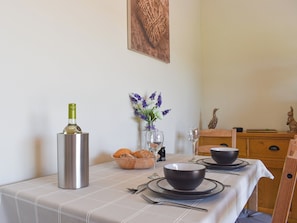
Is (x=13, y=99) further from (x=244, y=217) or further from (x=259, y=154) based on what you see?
(x=259, y=154)

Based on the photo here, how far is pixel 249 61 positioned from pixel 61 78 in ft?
7.54

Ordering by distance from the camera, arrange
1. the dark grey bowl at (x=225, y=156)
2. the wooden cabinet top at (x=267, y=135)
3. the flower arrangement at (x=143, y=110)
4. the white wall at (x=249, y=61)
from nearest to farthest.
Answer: the dark grey bowl at (x=225, y=156)
the flower arrangement at (x=143, y=110)
the wooden cabinet top at (x=267, y=135)
the white wall at (x=249, y=61)

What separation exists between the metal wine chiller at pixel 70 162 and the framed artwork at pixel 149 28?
3.32ft

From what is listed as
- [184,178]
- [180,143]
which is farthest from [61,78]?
[180,143]

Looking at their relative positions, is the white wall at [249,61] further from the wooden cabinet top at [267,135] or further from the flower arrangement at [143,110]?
the flower arrangement at [143,110]

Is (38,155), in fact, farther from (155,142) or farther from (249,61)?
(249,61)

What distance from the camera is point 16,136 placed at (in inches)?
40.9

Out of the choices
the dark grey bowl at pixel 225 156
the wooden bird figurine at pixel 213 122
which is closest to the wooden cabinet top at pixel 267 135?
the wooden bird figurine at pixel 213 122

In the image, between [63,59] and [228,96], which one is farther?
[228,96]

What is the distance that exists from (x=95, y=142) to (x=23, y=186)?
543 mm

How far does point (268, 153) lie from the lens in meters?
2.43

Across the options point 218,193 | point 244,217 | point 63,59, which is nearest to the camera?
point 218,193

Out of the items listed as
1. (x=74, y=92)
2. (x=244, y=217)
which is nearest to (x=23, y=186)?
(x=74, y=92)

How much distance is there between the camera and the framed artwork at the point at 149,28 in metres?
1.76
